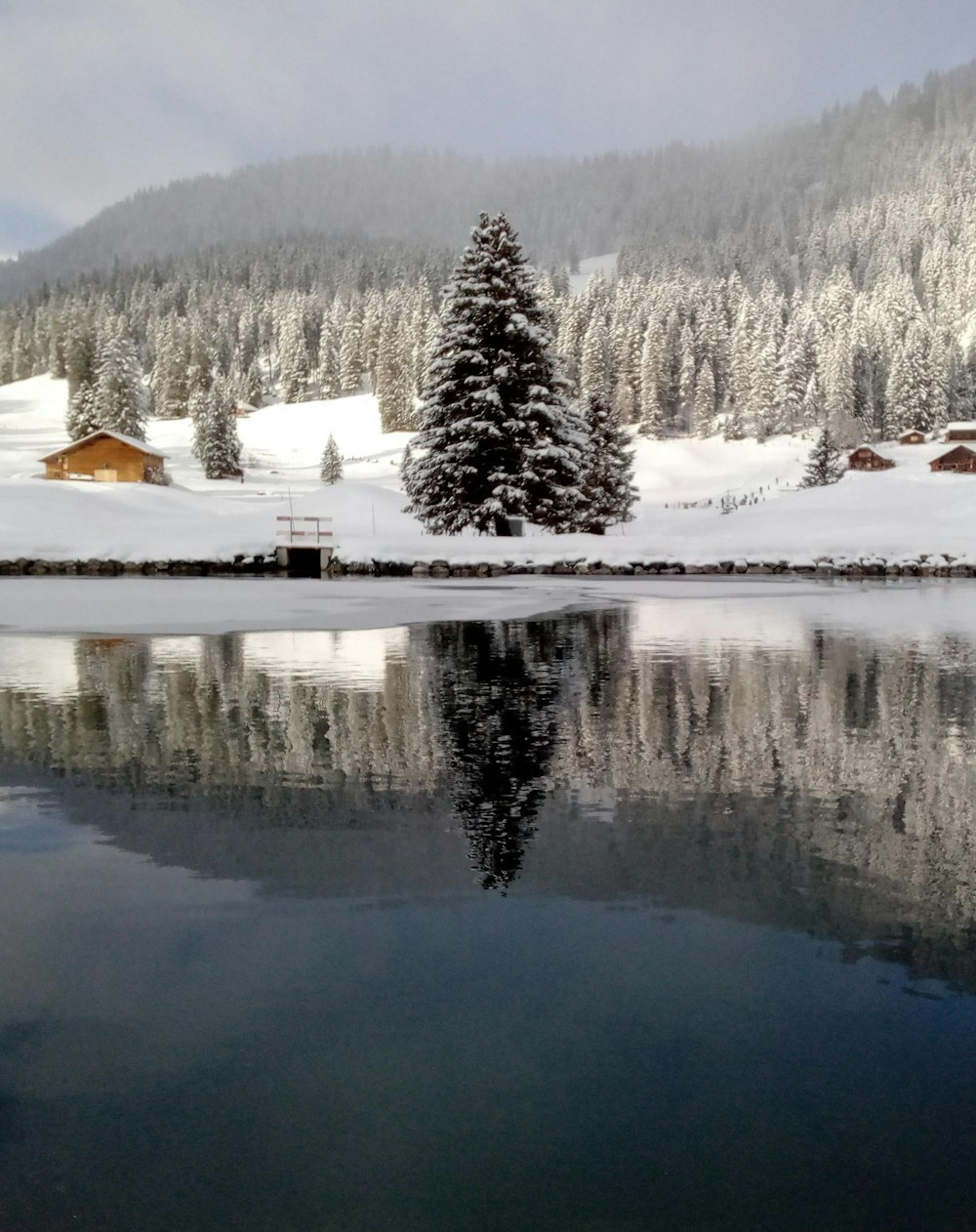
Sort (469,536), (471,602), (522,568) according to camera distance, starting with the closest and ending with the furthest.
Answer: (471,602), (522,568), (469,536)

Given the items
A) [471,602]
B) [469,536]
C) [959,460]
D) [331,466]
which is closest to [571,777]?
[471,602]

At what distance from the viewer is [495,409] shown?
33.2m

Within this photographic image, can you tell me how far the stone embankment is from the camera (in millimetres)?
27266

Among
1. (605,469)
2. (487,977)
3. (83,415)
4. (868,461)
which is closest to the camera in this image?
(487,977)

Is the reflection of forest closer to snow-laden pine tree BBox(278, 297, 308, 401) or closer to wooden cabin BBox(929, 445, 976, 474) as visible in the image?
wooden cabin BBox(929, 445, 976, 474)

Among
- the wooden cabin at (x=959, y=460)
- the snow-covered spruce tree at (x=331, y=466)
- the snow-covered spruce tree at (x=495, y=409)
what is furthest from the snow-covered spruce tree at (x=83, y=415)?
the wooden cabin at (x=959, y=460)

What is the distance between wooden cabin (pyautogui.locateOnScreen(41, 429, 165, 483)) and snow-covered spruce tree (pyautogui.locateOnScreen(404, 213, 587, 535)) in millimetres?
46455

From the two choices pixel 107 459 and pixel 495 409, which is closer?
pixel 495 409

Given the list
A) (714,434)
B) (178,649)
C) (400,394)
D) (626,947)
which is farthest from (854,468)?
(626,947)

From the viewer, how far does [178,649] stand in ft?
40.5

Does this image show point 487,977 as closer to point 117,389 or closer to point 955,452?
point 117,389

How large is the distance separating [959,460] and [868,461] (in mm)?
8103

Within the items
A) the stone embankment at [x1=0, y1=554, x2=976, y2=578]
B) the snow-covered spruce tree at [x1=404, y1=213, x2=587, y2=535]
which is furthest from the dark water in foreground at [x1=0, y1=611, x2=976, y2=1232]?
the snow-covered spruce tree at [x1=404, y1=213, x2=587, y2=535]

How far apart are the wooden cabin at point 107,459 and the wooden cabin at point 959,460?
228 feet
